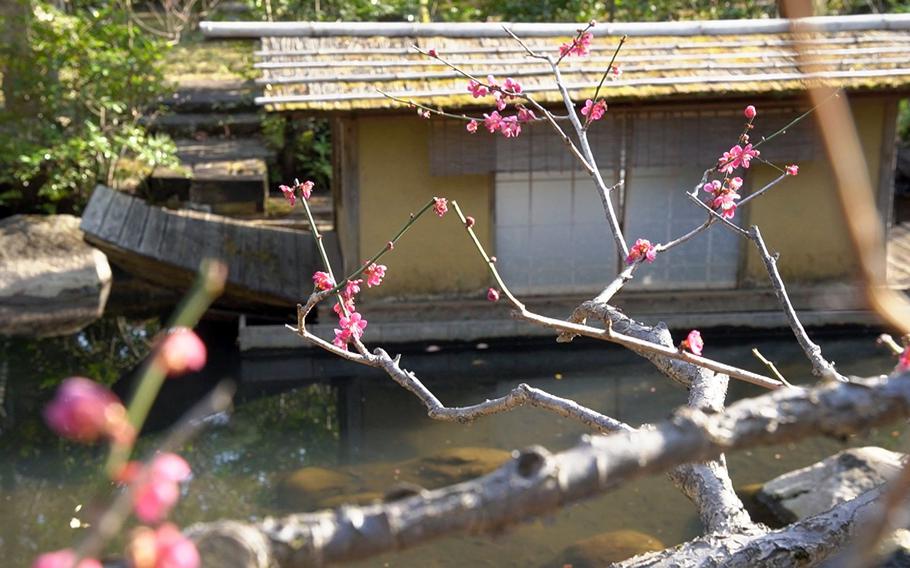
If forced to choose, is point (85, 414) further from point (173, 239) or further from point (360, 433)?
point (173, 239)

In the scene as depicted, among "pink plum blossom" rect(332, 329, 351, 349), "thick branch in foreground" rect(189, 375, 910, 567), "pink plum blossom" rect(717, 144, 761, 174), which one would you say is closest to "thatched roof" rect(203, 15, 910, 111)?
"pink plum blossom" rect(717, 144, 761, 174)

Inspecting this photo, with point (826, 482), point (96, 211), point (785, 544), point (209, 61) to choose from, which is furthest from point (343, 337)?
point (209, 61)

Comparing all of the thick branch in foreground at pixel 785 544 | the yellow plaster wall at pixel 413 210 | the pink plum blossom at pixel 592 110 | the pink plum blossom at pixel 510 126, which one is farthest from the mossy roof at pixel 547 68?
the thick branch in foreground at pixel 785 544

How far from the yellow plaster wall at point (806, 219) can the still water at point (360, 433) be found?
63 cm

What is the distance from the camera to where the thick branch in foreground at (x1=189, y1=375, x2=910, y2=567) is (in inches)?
44.6

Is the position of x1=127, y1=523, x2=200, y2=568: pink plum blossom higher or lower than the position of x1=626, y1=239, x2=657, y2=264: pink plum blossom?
higher

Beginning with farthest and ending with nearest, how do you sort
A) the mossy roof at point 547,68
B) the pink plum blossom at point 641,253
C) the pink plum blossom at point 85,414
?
1. the mossy roof at point 547,68
2. the pink plum blossom at point 641,253
3. the pink plum blossom at point 85,414

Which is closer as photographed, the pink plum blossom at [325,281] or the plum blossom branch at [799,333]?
the plum blossom branch at [799,333]

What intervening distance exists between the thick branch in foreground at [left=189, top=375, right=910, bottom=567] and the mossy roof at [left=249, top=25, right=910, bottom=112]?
6431 mm

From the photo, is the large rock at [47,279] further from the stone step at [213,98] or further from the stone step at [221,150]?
the stone step at [213,98]

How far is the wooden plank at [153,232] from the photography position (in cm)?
802

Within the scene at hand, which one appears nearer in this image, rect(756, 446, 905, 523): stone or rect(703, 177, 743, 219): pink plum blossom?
rect(703, 177, 743, 219): pink plum blossom

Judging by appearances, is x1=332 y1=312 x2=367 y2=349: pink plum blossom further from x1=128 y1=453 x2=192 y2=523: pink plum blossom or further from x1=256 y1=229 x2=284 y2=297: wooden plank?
x1=256 y1=229 x2=284 y2=297: wooden plank

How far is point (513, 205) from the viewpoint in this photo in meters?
8.48
